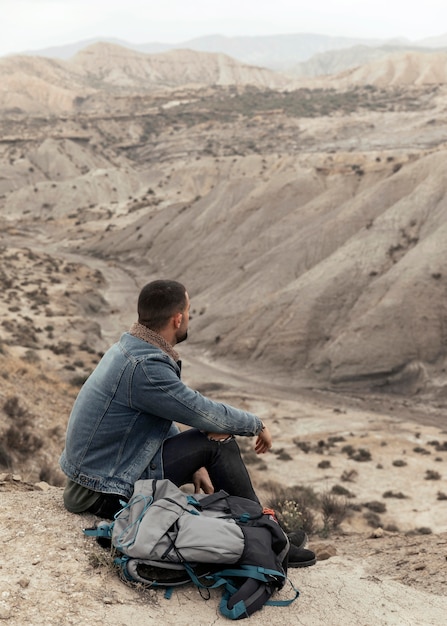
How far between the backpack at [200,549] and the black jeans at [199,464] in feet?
0.99

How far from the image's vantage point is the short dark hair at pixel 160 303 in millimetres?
4148

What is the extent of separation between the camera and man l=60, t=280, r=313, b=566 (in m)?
3.96

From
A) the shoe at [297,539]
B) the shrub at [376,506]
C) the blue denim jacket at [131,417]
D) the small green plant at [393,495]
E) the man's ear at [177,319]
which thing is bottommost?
the small green plant at [393,495]

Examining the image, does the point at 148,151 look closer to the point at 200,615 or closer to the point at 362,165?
the point at 362,165

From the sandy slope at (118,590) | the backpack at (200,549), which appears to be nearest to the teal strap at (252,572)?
the backpack at (200,549)

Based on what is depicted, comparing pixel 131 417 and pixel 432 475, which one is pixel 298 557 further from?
pixel 432 475

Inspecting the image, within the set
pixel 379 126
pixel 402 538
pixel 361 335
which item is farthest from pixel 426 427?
pixel 379 126

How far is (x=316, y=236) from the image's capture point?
114ft

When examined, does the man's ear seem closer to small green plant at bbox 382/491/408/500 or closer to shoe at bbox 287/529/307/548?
shoe at bbox 287/529/307/548

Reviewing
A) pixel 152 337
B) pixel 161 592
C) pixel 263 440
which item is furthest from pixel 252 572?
pixel 152 337

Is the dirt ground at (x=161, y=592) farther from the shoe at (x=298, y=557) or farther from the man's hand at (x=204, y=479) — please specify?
the man's hand at (x=204, y=479)

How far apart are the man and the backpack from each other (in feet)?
0.98

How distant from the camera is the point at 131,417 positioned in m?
4.08

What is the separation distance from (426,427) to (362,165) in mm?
24019
